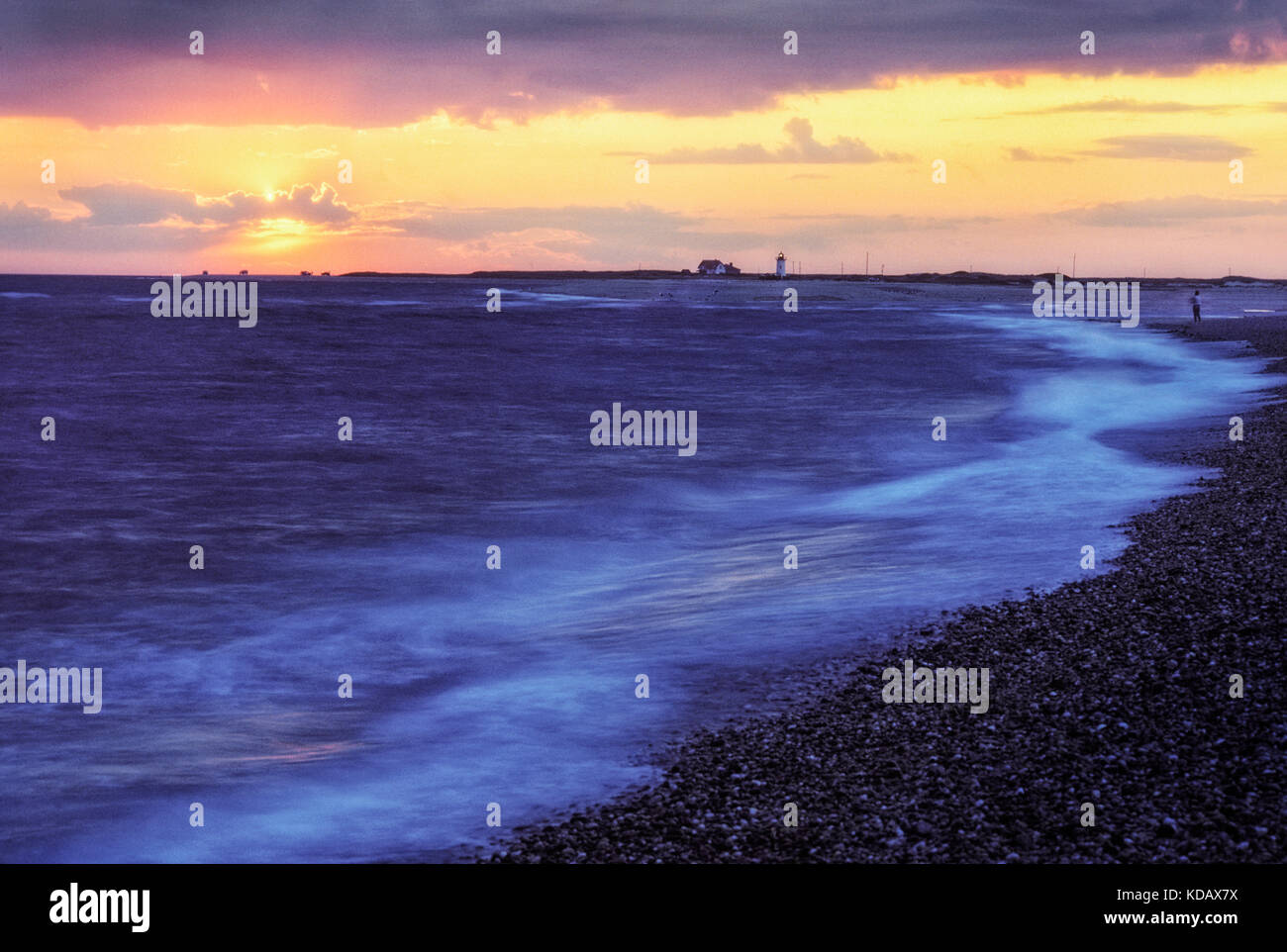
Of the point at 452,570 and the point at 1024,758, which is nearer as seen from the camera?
the point at 1024,758

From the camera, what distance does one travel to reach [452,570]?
614 inches

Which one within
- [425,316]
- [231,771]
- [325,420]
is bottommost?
[231,771]

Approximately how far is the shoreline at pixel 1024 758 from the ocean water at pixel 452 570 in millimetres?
830

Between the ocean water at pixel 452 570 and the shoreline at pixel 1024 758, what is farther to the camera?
the ocean water at pixel 452 570

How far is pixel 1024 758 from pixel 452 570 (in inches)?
390

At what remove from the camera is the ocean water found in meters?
8.34

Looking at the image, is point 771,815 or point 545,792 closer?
point 771,815

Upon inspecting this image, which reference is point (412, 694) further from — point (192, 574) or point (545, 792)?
point (192, 574)

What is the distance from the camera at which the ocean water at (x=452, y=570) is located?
8.34 metres

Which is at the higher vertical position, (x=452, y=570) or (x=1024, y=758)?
(x=452, y=570)
